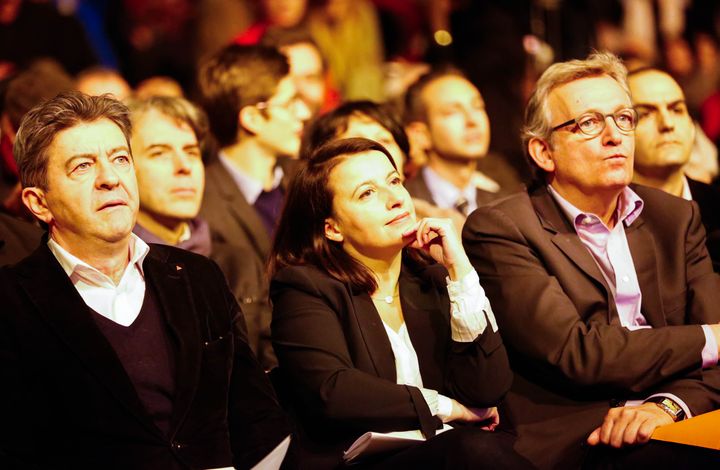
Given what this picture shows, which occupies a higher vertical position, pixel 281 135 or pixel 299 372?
pixel 281 135

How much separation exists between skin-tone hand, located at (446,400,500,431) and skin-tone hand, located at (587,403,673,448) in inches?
11.7

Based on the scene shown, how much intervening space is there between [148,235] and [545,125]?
1526 millimetres

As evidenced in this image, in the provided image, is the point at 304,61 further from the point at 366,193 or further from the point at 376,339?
the point at 376,339

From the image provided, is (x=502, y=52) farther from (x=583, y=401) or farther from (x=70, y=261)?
(x=70, y=261)

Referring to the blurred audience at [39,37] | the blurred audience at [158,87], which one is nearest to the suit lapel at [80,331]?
the blurred audience at [158,87]

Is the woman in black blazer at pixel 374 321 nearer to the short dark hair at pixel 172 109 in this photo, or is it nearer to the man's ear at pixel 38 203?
the man's ear at pixel 38 203

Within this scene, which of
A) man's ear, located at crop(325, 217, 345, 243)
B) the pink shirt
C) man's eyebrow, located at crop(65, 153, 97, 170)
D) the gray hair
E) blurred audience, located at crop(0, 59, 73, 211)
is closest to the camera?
man's eyebrow, located at crop(65, 153, 97, 170)

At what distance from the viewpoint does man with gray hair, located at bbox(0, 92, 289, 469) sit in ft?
9.23

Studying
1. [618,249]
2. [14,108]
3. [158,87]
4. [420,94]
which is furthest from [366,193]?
[158,87]

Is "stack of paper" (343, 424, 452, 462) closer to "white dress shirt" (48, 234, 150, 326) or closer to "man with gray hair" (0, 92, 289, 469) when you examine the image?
"man with gray hair" (0, 92, 289, 469)

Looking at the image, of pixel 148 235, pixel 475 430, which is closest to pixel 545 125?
pixel 475 430

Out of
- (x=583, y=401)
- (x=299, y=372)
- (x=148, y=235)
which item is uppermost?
(x=148, y=235)

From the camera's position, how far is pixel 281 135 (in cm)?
506

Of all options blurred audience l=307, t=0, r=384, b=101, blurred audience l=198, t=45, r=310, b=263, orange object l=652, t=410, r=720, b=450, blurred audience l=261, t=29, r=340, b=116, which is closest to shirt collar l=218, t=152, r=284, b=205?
blurred audience l=198, t=45, r=310, b=263
